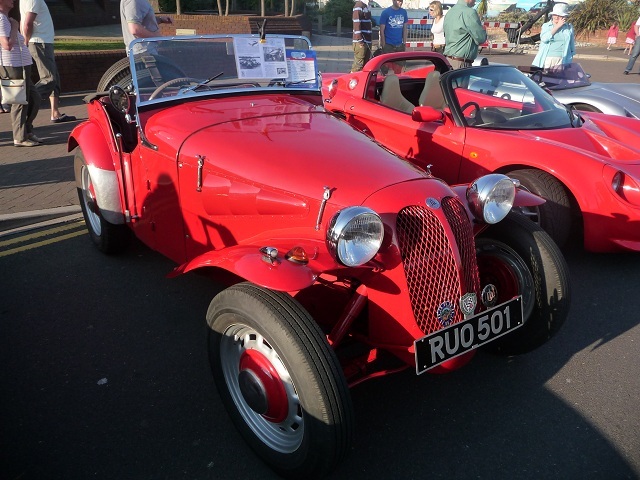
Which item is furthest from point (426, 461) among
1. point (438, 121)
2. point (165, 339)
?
point (438, 121)

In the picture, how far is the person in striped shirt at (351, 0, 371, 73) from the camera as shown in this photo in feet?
31.8

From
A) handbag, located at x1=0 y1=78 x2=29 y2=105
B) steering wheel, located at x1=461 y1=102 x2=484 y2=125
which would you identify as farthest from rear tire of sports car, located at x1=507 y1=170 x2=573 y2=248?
handbag, located at x1=0 y1=78 x2=29 y2=105

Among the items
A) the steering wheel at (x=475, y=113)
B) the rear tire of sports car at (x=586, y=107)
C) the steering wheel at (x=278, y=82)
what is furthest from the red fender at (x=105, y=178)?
the rear tire of sports car at (x=586, y=107)

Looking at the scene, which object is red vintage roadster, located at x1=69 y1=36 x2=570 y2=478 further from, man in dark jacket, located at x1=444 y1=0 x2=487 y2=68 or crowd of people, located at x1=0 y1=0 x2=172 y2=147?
man in dark jacket, located at x1=444 y1=0 x2=487 y2=68

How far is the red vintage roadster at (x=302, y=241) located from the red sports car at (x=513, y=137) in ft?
3.55

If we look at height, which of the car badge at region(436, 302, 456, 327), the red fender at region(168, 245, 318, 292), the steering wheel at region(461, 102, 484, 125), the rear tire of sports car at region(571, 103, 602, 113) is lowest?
the car badge at region(436, 302, 456, 327)

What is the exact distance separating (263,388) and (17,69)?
6156mm

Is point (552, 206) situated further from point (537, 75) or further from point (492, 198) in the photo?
point (537, 75)

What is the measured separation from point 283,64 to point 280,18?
1325 cm

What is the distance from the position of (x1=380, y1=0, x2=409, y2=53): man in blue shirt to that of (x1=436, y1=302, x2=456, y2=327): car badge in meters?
8.60

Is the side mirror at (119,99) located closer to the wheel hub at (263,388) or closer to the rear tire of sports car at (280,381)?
the rear tire of sports car at (280,381)

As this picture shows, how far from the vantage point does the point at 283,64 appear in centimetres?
381

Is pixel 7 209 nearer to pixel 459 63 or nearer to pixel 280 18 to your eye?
pixel 459 63

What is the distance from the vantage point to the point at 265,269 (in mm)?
2162
